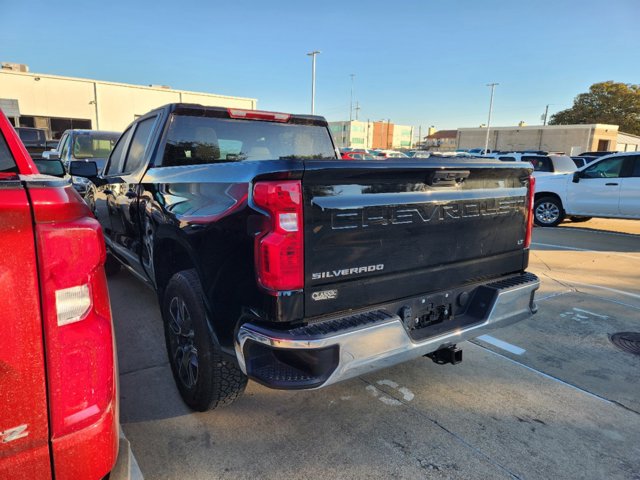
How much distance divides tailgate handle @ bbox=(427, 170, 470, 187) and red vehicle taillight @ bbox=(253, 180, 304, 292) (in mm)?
869

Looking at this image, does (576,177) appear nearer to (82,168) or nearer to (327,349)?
(82,168)

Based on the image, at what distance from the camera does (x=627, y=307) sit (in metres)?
5.02

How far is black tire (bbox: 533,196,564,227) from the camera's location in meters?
10.9

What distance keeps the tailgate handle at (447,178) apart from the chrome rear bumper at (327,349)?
0.79 m

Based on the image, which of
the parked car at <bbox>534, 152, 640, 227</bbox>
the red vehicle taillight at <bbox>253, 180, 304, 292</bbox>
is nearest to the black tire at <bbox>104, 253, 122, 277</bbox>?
the red vehicle taillight at <bbox>253, 180, 304, 292</bbox>

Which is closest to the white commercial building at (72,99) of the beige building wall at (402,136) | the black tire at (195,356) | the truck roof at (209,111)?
the truck roof at (209,111)

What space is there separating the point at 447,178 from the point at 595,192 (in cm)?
937

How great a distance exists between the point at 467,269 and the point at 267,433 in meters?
1.62

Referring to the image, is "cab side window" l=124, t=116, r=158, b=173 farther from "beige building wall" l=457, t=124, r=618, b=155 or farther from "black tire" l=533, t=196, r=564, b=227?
"beige building wall" l=457, t=124, r=618, b=155

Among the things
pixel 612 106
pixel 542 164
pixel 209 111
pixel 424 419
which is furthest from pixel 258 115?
pixel 612 106

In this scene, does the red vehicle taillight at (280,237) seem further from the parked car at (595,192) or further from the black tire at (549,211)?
the black tire at (549,211)

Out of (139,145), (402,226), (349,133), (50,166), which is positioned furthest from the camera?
(349,133)

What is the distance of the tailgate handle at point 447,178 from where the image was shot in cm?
251

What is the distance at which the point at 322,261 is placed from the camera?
2.16 m
